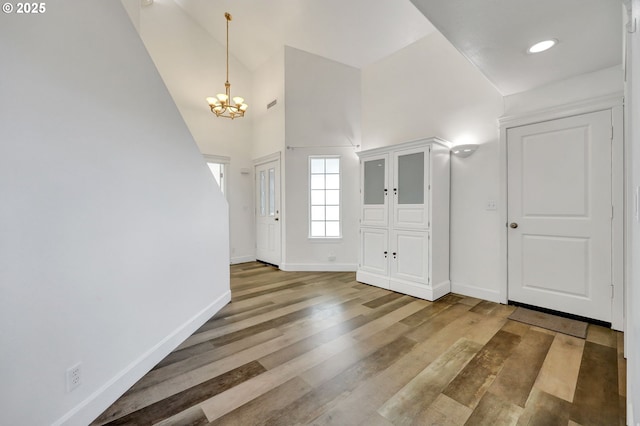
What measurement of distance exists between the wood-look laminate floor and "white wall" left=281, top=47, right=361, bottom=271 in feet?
6.61

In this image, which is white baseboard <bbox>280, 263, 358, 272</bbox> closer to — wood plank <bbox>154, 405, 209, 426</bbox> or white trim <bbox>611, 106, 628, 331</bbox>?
white trim <bbox>611, 106, 628, 331</bbox>

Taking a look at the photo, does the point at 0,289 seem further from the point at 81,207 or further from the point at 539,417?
the point at 539,417

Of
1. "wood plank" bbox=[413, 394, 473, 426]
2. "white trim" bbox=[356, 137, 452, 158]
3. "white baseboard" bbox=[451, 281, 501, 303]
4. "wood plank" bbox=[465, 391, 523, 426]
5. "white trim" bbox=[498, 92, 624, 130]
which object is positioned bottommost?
"wood plank" bbox=[465, 391, 523, 426]

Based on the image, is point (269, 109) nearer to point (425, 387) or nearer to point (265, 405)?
point (265, 405)

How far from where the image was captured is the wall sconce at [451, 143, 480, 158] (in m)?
3.41

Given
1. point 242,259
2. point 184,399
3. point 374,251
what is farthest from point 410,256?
point 242,259

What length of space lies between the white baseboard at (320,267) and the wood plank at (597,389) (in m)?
3.18

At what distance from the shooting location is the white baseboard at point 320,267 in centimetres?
498

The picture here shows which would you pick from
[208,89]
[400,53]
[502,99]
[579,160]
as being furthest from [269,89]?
[579,160]

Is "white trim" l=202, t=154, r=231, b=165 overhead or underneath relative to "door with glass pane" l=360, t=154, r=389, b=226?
overhead

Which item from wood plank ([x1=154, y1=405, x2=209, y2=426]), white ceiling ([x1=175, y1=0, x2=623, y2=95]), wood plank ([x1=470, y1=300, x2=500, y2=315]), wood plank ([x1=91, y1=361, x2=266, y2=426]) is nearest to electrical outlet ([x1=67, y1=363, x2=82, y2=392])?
wood plank ([x1=91, y1=361, x2=266, y2=426])

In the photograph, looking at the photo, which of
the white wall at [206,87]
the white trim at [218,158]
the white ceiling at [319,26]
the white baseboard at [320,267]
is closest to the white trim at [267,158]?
the white wall at [206,87]

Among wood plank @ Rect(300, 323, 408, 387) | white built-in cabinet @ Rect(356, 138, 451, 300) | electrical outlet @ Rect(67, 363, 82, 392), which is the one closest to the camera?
electrical outlet @ Rect(67, 363, 82, 392)

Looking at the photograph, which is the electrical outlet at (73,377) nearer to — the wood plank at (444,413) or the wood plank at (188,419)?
the wood plank at (188,419)
